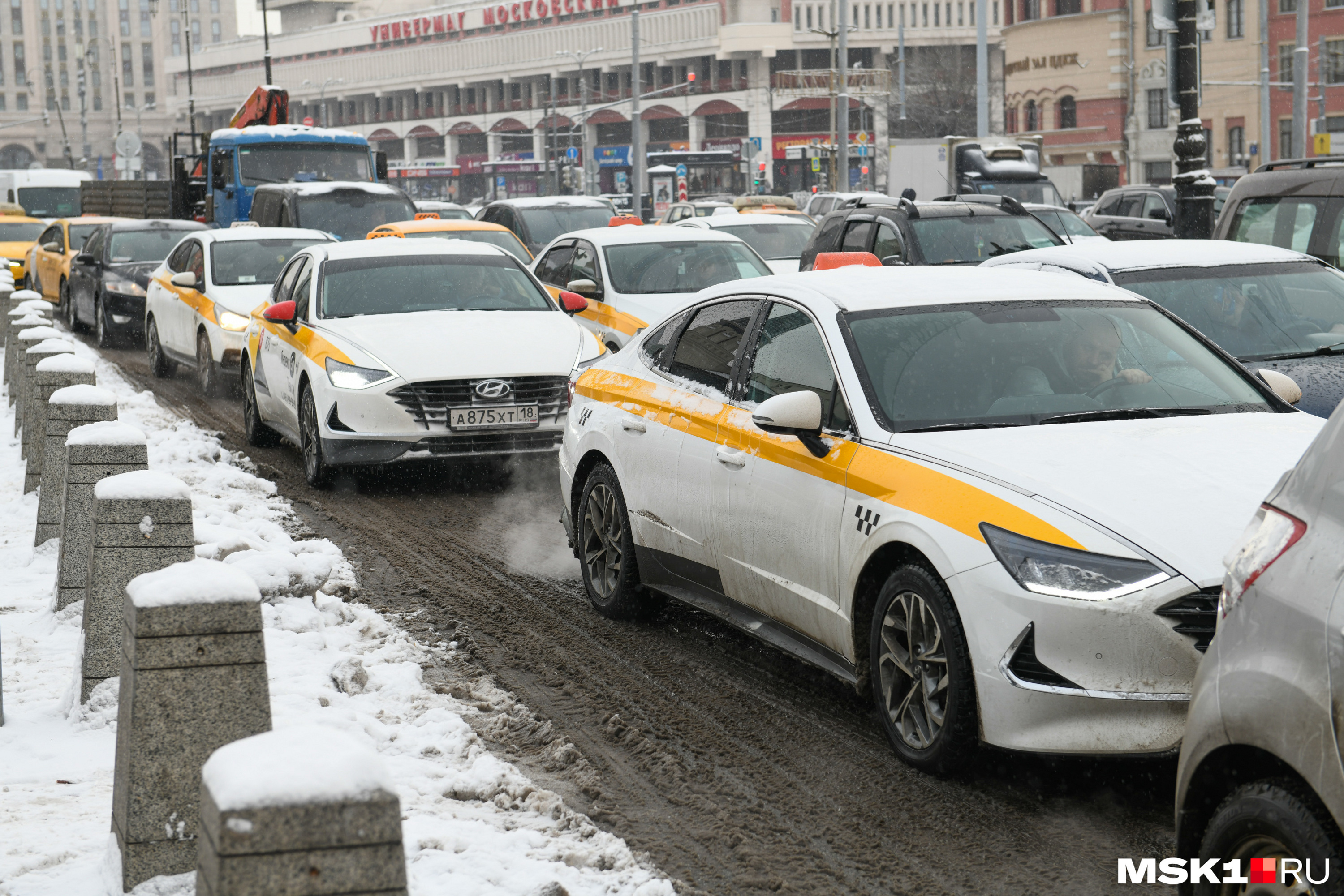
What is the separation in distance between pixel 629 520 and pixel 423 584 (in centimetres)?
148

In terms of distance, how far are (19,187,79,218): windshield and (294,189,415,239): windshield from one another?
33.7m

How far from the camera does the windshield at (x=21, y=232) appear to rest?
32.6m

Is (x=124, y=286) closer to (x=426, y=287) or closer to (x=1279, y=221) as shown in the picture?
(x=426, y=287)

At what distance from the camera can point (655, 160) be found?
75.4m

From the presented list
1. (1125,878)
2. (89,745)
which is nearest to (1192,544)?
(1125,878)

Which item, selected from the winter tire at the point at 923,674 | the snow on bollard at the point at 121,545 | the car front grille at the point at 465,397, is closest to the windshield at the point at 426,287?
the car front grille at the point at 465,397

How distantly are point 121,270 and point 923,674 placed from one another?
1844 centimetres

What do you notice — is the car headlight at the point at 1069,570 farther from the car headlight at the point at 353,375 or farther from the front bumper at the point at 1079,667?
the car headlight at the point at 353,375

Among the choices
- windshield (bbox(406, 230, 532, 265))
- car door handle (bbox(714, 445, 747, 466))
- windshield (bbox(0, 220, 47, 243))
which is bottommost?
car door handle (bbox(714, 445, 747, 466))

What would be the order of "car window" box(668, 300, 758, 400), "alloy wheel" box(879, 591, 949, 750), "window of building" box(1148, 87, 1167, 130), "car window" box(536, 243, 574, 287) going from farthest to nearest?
"window of building" box(1148, 87, 1167, 130) → "car window" box(536, 243, 574, 287) → "car window" box(668, 300, 758, 400) → "alloy wheel" box(879, 591, 949, 750)

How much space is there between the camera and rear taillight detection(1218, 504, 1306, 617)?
2.99 m

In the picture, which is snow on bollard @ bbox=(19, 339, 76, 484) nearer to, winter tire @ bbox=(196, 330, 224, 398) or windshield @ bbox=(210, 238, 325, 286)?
winter tire @ bbox=(196, 330, 224, 398)

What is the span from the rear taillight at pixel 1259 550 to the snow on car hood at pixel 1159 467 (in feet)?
3.61

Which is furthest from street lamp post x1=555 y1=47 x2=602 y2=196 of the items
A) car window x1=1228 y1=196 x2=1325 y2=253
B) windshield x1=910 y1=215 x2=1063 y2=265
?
car window x1=1228 y1=196 x2=1325 y2=253
